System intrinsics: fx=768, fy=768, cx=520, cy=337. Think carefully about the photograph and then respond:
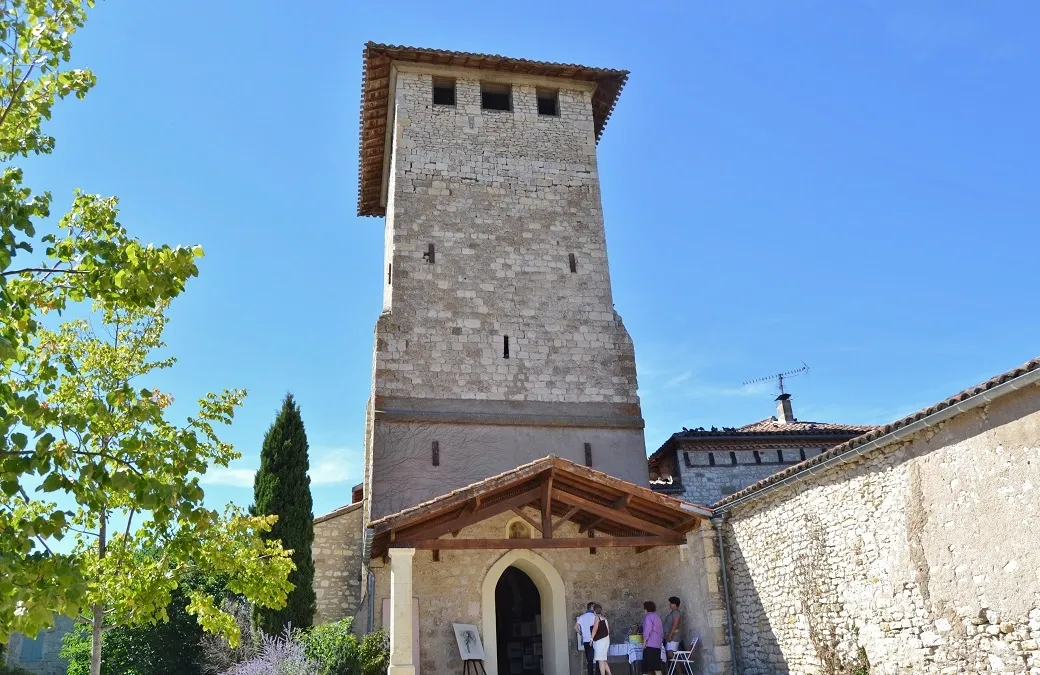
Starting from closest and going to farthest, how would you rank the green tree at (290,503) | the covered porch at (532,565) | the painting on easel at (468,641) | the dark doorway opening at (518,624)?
the covered porch at (532,565)
the painting on easel at (468,641)
the dark doorway opening at (518,624)
the green tree at (290,503)

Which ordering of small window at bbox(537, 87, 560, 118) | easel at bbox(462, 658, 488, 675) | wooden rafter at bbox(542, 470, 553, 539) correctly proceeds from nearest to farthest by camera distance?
wooden rafter at bbox(542, 470, 553, 539) < easel at bbox(462, 658, 488, 675) < small window at bbox(537, 87, 560, 118)

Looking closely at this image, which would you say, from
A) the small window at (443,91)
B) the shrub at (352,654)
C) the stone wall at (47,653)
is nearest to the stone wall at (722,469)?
the shrub at (352,654)

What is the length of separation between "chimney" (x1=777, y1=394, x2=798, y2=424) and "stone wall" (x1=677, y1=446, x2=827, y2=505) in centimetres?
304

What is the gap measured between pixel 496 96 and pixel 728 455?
10.6 m

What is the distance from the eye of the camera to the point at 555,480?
11383 millimetres

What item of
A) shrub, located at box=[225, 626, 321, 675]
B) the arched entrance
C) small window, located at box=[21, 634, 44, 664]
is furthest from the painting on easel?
small window, located at box=[21, 634, 44, 664]

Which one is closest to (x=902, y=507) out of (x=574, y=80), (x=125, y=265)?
(x=125, y=265)

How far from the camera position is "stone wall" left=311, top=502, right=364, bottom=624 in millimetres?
15344

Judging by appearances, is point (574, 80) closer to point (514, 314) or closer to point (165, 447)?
point (514, 314)

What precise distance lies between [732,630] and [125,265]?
9.05 m

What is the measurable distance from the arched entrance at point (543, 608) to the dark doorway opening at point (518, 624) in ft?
1.83

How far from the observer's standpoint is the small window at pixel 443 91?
1836cm

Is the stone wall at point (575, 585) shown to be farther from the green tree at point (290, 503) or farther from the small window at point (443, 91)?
the small window at point (443, 91)

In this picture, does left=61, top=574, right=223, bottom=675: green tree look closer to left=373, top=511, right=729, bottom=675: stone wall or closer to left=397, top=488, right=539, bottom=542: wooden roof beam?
left=373, top=511, right=729, bottom=675: stone wall
